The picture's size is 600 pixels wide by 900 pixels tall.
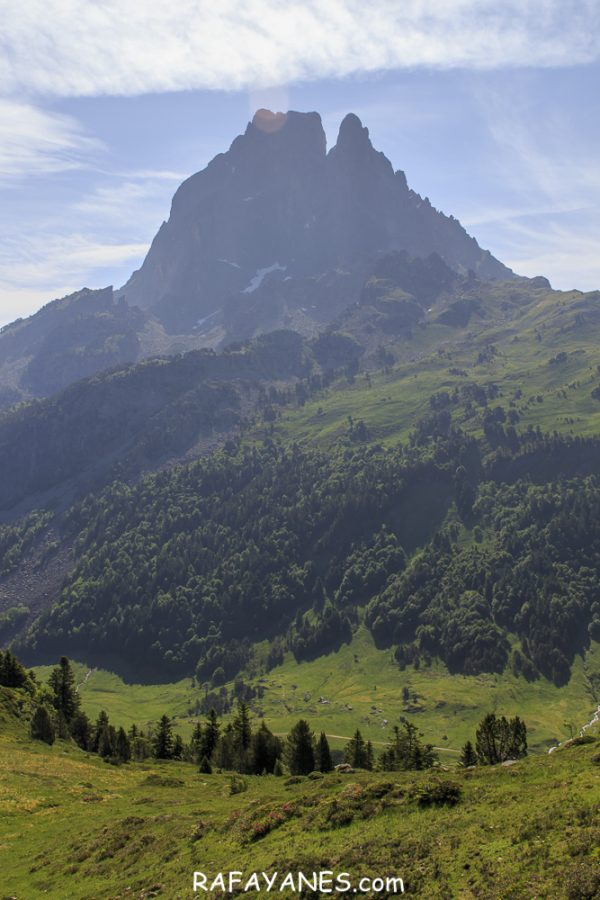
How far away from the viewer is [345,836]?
3756 centimetres

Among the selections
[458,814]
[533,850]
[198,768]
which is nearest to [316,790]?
[458,814]

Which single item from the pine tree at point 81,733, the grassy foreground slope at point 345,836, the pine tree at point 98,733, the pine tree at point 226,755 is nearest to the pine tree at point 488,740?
the pine tree at point 226,755

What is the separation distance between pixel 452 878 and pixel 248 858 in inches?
586

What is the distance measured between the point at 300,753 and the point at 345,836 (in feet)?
214

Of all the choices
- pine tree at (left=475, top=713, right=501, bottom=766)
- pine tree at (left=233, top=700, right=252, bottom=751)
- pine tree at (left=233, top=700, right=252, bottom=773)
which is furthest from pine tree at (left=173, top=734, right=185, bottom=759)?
pine tree at (left=475, top=713, right=501, bottom=766)

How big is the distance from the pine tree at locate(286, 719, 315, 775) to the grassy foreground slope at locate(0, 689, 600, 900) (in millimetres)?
33436

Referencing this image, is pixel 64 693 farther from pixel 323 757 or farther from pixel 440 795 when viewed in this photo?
pixel 440 795

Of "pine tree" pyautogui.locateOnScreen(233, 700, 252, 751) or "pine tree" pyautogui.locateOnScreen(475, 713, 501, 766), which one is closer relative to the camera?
"pine tree" pyautogui.locateOnScreen(475, 713, 501, 766)

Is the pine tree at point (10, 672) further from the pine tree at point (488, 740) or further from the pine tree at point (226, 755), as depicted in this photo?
the pine tree at point (488, 740)

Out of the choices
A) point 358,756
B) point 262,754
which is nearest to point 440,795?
point 262,754

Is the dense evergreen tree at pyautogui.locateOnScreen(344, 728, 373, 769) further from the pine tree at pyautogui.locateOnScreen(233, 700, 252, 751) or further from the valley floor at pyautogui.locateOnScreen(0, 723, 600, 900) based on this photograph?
the valley floor at pyautogui.locateOnScreen(0, 723, 600, 900)

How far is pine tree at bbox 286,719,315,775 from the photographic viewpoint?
96.9 meters

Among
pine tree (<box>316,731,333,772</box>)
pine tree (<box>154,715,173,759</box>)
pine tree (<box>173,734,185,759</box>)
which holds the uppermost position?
pine tree (<box>316,731,333,772</box>)

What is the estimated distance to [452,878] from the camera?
2872 cm
